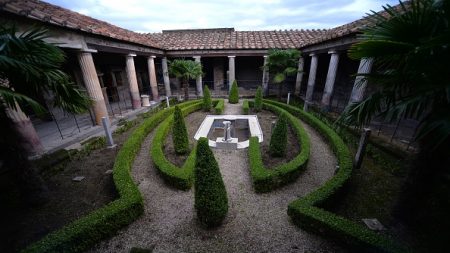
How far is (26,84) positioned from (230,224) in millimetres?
5316

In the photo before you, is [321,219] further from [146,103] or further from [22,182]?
[146,103]

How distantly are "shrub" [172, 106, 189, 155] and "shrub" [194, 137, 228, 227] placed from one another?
3.21 metres

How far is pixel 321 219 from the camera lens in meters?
3.75

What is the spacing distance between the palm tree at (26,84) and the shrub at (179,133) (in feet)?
8.43

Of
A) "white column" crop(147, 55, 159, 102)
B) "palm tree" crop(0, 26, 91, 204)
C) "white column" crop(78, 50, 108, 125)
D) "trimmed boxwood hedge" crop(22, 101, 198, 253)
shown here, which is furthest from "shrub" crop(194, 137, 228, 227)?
"white column" crop(147, 55, 159, 102)

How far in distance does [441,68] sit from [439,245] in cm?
352

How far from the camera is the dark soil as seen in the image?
400cm

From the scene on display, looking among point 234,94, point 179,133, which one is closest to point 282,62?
point 234,94

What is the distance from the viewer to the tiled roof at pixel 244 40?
53.0ft

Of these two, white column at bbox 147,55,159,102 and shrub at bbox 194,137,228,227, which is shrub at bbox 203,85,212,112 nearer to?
white column at bbox 147,55,159,102

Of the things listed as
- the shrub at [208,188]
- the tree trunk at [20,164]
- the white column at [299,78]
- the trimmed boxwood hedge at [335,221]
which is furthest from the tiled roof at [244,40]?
the shrub at [208,188]

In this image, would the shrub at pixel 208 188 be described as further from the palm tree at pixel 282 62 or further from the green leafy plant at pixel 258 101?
the palm tree at pixel 282 62

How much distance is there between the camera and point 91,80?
8.99 metres

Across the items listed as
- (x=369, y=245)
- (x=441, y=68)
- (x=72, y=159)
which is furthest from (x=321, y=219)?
(x=72, y=159)
